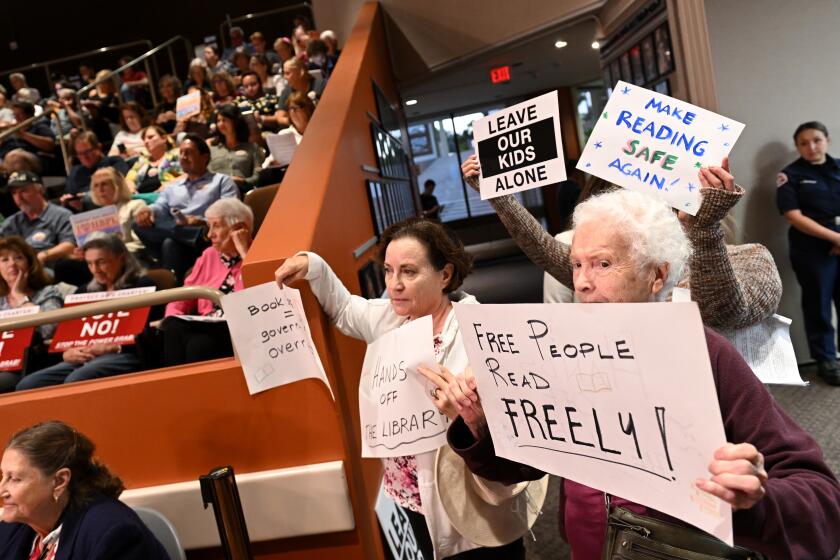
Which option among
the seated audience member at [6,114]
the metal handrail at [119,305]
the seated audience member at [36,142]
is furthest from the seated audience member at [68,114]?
the metal handrail at [119,305]

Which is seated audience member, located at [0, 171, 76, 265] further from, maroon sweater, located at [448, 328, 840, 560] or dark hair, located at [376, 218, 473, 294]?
maroon sweater, located at [448, 328, 840, 560]

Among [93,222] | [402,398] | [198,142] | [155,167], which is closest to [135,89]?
[155,167]

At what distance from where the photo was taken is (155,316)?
3357mm

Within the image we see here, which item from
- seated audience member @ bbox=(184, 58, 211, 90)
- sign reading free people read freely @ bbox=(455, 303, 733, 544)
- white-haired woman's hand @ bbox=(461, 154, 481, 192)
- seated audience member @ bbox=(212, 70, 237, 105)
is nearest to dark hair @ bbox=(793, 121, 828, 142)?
white-haired woman's hand @ bbox=(461, 154, 481, 192)

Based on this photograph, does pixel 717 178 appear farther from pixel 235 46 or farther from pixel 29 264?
pixel 235 46

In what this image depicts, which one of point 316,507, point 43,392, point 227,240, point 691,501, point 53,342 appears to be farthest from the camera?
point 227,240

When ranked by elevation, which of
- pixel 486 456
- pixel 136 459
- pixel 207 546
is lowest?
pixel 207 546

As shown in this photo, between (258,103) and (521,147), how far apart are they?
5.71m

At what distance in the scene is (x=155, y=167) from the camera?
233 inches

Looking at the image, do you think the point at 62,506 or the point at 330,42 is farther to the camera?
the point at 330,42

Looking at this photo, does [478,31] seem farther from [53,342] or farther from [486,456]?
[486,456]

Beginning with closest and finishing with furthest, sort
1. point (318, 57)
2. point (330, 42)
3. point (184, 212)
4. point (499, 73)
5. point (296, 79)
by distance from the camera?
point (184, 212) → point (296, 79) → point (318, 57) → point (330, 42) → point (499, 73)

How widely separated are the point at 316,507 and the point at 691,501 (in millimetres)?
1666

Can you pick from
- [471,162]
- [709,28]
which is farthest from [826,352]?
[471,162]
